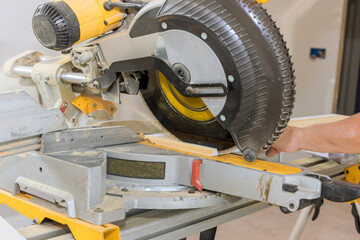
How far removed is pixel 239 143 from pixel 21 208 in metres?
0.54

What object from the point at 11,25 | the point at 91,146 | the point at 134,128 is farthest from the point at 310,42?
the point at 91,146

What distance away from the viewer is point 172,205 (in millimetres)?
979

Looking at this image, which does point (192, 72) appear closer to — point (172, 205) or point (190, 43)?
point (190, 43)

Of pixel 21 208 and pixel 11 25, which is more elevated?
pixel 11 25

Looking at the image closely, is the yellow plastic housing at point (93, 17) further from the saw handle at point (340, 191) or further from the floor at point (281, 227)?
the floor at point (281, 227)

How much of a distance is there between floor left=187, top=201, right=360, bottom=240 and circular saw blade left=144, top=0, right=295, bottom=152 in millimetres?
1661

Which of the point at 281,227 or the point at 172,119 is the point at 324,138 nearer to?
the point at 172,119

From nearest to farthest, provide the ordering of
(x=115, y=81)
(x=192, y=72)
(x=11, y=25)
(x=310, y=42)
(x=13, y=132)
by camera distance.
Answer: (x=13, y=132), (x=192, y=72), (x=115, y=81), (x=11, y=25), (x=310, y=42)

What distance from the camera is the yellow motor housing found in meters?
1.20

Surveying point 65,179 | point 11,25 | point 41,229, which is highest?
point 11,25

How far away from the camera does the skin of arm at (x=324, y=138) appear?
1.21 m

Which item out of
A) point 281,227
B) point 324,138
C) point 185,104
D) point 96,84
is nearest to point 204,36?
point 185,104

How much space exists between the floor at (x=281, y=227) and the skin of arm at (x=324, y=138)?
1457 mm

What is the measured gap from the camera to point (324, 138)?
49.2 inches
